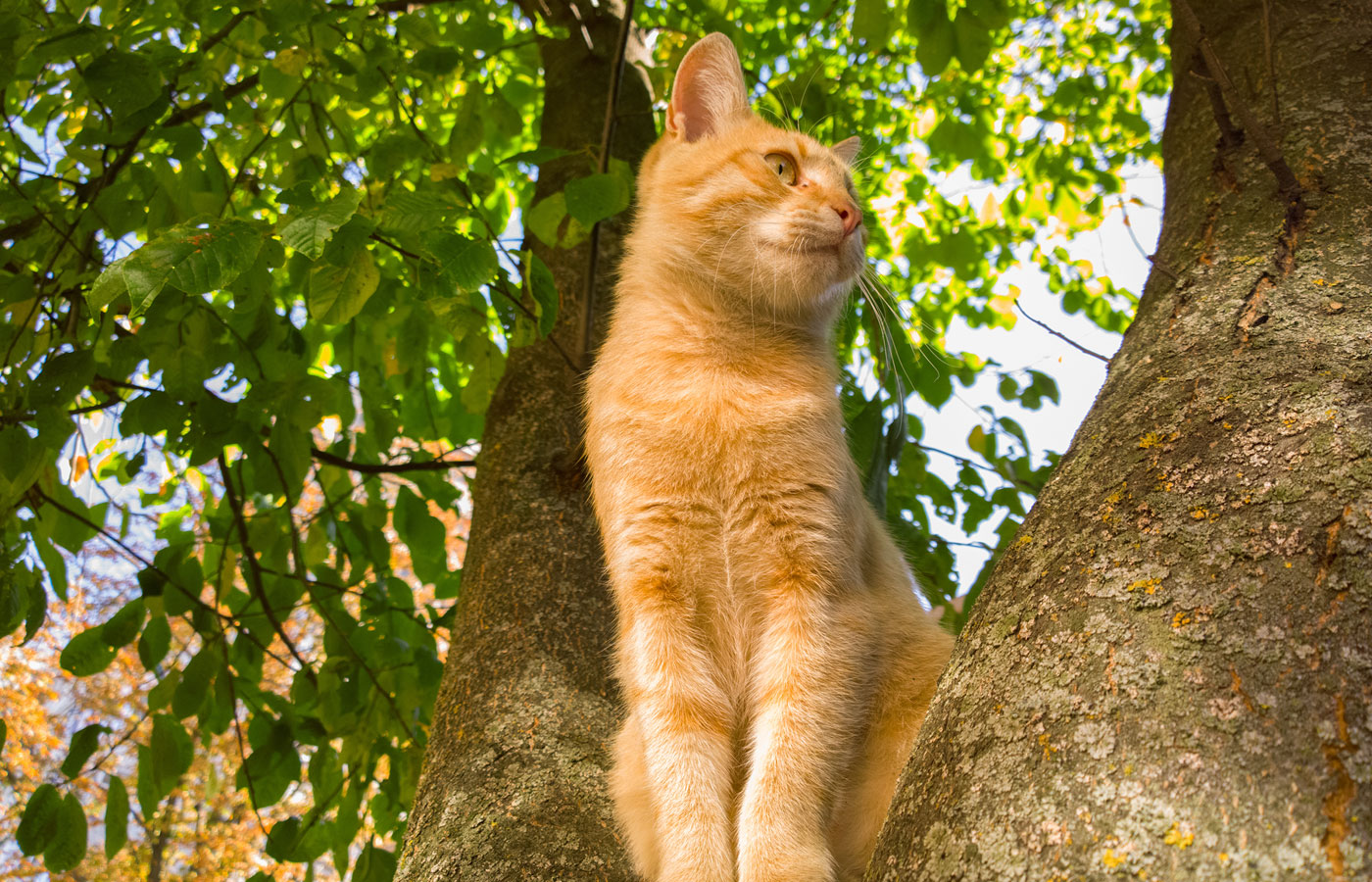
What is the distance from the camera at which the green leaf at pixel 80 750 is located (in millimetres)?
2906

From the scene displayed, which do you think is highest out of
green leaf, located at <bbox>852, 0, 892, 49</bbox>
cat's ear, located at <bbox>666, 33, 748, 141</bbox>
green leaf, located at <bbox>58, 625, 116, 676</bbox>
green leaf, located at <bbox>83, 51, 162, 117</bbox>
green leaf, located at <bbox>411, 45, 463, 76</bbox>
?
green leaf, located at <bbox>852, 0, 892, 49</bbox>

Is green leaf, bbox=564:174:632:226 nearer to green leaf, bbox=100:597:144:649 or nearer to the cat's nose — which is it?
the cat's nose

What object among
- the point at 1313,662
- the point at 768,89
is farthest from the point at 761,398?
the point at 768,89

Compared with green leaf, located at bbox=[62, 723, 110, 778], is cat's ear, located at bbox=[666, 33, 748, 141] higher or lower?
higher

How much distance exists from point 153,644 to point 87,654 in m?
0.19

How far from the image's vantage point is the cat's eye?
2.65 m

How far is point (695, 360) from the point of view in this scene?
2.49 m

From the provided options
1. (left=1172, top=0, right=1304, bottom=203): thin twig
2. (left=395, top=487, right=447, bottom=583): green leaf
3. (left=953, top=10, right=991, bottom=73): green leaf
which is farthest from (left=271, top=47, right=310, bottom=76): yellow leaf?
(left=1172, top=0, right=1304, bottom=203): thin twig

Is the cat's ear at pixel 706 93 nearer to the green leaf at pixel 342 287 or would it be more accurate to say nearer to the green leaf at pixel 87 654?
the green leaf at pixel 342 287

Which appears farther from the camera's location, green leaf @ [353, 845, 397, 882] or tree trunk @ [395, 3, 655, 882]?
green leaf @ [353, 845, 397, 882]

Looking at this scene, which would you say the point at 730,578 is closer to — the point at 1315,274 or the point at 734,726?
the point at 734,726

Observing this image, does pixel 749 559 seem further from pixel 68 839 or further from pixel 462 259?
pixel 68 839

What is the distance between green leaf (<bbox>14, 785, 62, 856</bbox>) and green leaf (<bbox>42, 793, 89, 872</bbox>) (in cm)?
1

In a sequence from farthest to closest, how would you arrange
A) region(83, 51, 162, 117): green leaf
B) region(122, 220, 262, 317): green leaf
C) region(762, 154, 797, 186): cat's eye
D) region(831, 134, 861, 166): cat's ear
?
1. region(831, 134, 861, 166): cat's ear
2. region(762, 154, 797, 186): cat's eye
3. region(83, 51, 162, 117): green leaf
4. region(122, 220, 262, 317): green leaf
